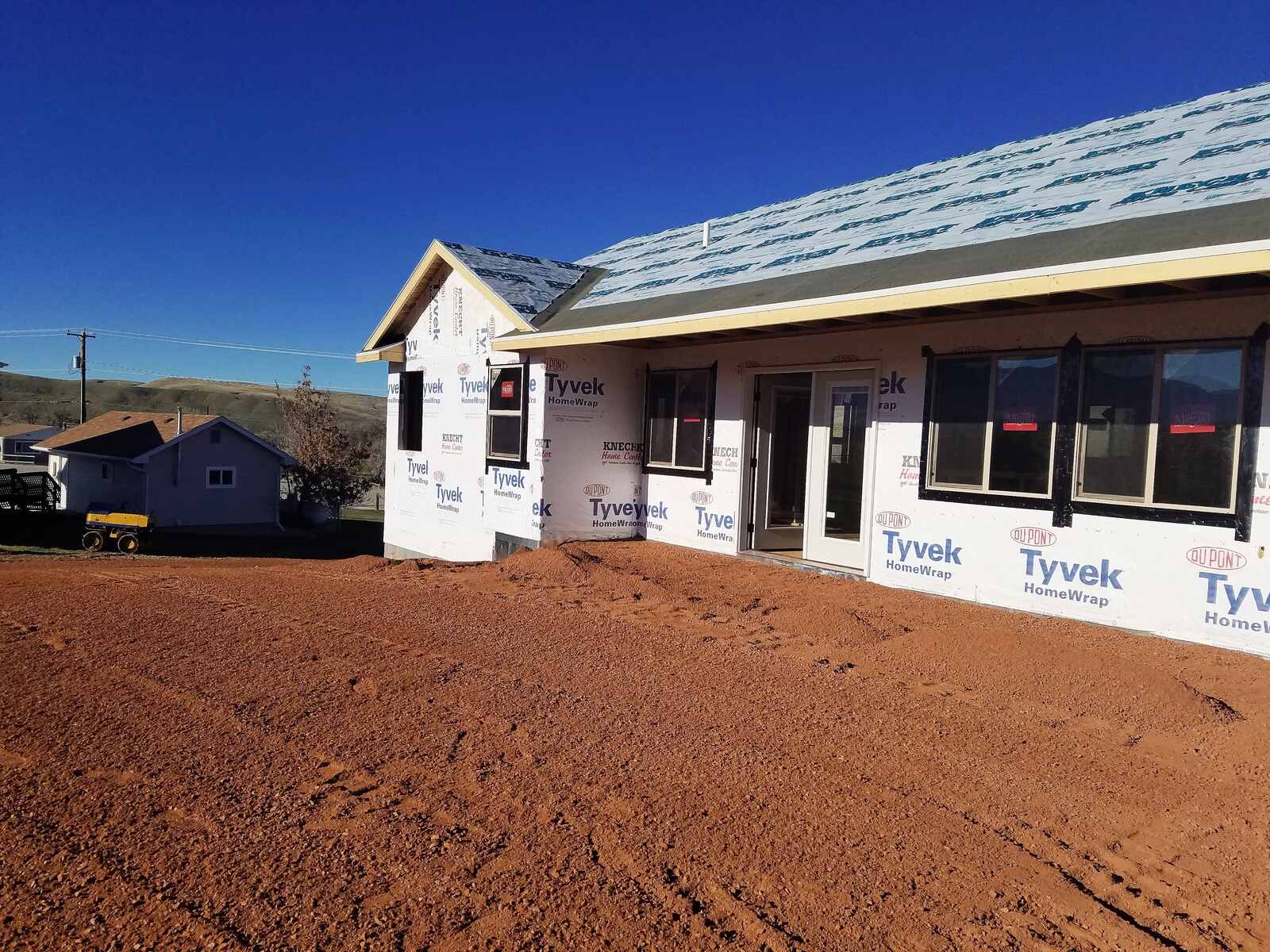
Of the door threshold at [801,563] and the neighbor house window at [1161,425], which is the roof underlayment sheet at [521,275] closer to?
the door threshold at [801,563]

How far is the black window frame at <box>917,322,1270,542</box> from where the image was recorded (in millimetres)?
6145

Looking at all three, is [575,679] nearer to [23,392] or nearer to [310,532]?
[310,532]

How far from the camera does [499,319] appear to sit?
12570 millimetres

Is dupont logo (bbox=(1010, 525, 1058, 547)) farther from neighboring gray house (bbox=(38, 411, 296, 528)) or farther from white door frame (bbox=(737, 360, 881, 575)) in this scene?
neighboring gray house (bbox=(38, 411, 296, 528))

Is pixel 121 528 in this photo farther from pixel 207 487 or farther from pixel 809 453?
pixel 809 453

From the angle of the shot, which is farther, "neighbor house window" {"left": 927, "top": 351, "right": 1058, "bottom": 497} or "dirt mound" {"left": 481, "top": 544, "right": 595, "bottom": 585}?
"dirt mound" {"left": 481, "top": 544, "right": 595, "bottom": 585}

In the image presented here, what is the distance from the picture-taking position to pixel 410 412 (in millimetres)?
15844

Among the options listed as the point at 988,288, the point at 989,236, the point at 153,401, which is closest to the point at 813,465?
the point at 989,236

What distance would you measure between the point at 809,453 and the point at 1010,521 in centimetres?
273

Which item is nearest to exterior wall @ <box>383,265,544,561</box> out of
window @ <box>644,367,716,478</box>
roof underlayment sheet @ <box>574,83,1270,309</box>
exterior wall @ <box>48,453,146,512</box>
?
window @ <box>644,367,716,478</box>

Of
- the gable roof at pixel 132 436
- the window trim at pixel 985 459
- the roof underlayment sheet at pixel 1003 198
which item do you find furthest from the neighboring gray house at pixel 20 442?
the window trim at pixel 985 459

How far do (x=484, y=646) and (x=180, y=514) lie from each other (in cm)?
3604

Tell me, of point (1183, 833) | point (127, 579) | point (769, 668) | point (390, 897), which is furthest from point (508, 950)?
point (127, 579)

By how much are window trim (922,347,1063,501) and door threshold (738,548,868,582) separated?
4.65 ft
